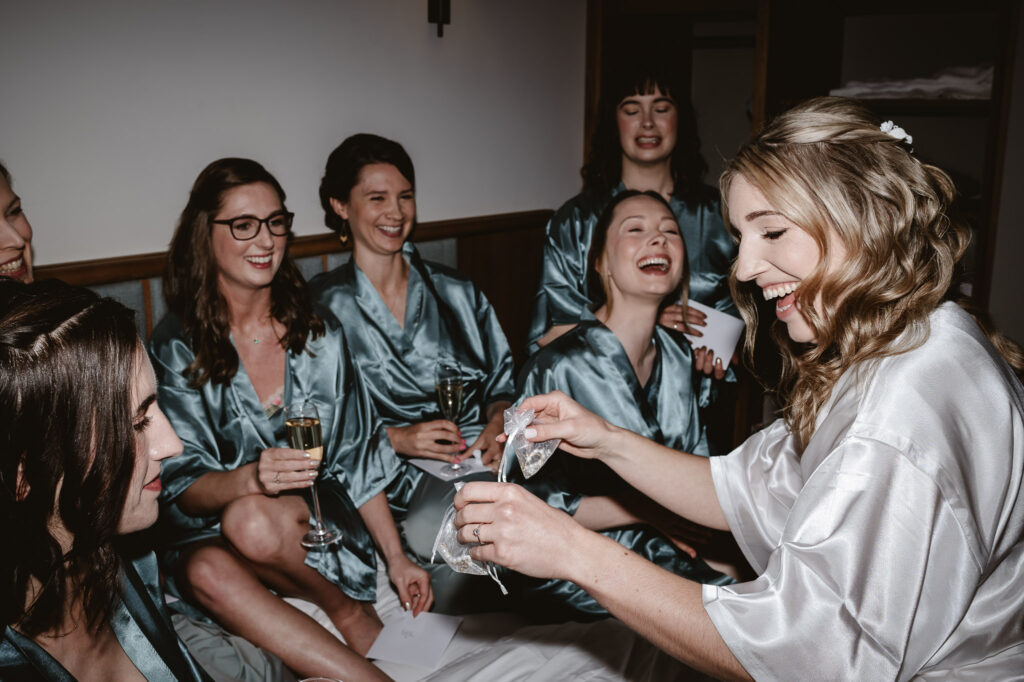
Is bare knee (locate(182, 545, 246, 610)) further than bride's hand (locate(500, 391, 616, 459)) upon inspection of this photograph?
Yes

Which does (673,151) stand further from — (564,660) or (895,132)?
(564,660)

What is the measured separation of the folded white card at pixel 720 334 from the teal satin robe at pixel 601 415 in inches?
22.9

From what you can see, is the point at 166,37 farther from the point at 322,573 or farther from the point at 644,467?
the point at 644,467

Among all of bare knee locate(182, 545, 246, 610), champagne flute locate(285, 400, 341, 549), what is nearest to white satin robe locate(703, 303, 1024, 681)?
champagne flute locate(285, 400, 341, 549)

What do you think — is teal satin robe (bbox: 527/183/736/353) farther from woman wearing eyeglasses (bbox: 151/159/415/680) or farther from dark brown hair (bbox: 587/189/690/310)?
woman wearing eyeglasses (bbox: 151/159/415/680)

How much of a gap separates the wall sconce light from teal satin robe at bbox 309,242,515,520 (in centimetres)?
105

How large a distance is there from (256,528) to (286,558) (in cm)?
12

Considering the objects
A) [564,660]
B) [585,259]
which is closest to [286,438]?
[564,660]

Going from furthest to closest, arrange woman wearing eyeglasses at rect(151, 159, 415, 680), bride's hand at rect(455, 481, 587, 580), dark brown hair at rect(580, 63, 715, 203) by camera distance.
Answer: dark brown hair at rect(580, 63, 715, 203), woman wearing eyeglasses at rect(151, 159, 415, 680), bride's hand at rect(455, 481, 587, 580)

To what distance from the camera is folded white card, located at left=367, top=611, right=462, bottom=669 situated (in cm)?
189

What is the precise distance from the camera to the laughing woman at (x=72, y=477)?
3.48 feet

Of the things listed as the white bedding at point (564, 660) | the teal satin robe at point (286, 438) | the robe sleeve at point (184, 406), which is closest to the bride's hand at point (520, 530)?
the white bedding at point (564, 660)

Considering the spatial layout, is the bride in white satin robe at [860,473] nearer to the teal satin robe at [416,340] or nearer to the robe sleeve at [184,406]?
the robe sleeve at [184,406]

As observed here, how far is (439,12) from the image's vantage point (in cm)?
331
